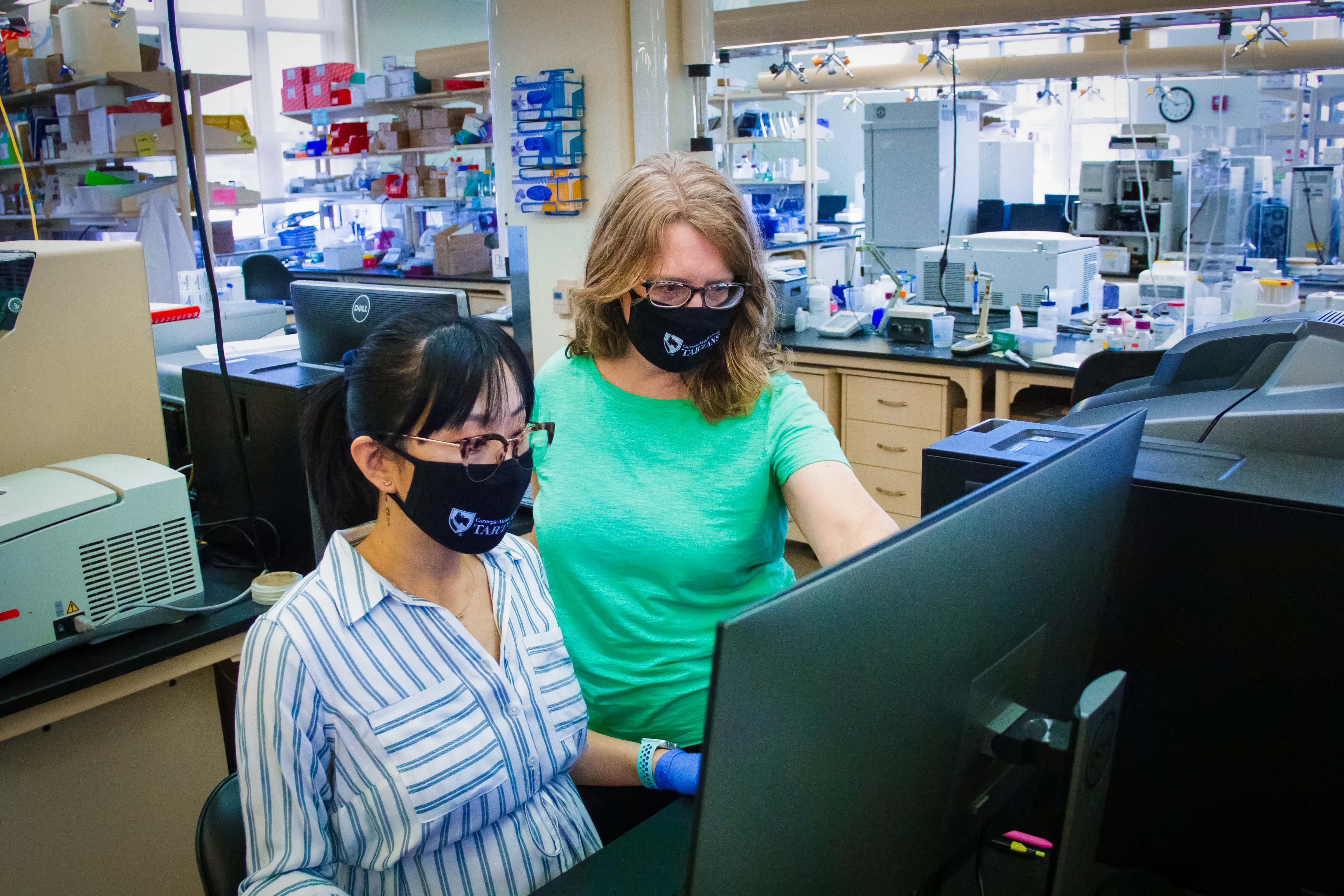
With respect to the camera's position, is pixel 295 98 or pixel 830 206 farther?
pixel 830 206

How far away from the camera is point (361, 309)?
2.14m

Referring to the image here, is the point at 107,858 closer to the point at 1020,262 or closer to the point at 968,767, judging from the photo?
the point at 968,767

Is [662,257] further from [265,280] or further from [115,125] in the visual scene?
[265,280]

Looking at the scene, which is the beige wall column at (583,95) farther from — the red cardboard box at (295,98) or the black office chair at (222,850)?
the red cardboard box at (295,98)

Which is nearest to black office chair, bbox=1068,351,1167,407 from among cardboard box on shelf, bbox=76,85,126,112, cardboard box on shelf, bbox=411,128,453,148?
cardboard box on shelf, bbox=411,128,453,148

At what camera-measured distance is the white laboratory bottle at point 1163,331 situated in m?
3.68

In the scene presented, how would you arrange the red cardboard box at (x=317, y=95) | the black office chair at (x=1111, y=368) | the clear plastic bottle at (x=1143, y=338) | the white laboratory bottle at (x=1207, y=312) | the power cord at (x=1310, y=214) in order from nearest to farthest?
the black office chair at (x=1111, y=368)
the clear plastic bottle at (x=1143, y=338)
the white laboratory bottle at (x=1207, y=312)
the power cord at (x=1310, y=214)
the red cardboard box at (x=317, y=95)

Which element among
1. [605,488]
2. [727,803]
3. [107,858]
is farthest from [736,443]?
[107,858]

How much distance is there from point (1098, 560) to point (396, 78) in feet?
22.6

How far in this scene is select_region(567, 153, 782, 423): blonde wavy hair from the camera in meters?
1.28

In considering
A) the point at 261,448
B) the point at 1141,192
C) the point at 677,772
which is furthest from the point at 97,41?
the point at 677,772

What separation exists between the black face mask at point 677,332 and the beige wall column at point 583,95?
7.77 ft

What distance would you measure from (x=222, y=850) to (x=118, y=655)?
657mm

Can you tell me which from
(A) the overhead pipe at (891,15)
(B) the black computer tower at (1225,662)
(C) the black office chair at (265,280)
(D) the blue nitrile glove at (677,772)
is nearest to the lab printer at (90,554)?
(D) the blue nitrile glove at (677,772)
